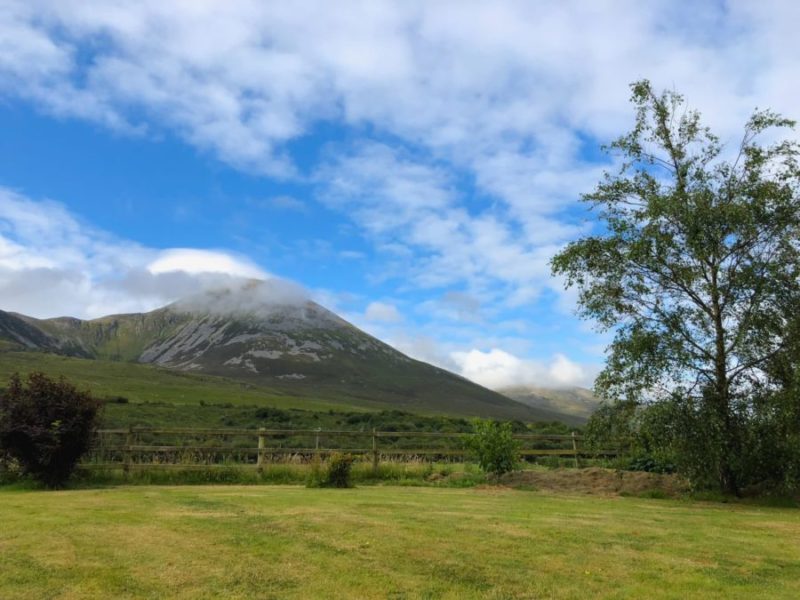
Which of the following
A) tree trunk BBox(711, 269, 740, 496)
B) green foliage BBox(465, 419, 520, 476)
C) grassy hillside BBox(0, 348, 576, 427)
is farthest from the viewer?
grassy hillside BBox(0, 348, 576, 427)

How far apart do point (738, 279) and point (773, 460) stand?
4318 mm

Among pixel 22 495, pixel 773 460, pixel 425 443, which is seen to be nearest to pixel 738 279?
pixel 773 460

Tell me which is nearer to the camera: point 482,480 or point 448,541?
point 448,541

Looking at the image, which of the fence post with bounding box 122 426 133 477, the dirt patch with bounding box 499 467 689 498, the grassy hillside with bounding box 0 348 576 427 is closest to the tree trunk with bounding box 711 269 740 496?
the dirt patch with bounding box 499 467 689 498

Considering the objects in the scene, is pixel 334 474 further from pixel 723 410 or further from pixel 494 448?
pixel 723 410

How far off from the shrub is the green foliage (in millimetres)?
10272

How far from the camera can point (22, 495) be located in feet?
42.8

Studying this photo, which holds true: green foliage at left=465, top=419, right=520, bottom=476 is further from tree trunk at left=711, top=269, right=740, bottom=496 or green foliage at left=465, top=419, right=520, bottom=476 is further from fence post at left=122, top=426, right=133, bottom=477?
fence post at left=122, top=426, right=133, bottom=477

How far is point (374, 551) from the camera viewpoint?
749 centimetres

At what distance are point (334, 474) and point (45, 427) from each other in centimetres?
684

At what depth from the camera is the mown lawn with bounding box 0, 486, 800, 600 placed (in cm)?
611

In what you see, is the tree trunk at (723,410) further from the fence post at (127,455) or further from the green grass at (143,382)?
the green grass at (143,382)

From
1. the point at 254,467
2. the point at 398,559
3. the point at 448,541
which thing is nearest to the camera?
the point at 398,559

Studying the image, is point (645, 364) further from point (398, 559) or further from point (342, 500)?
point (398, 559)
